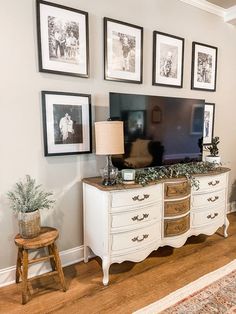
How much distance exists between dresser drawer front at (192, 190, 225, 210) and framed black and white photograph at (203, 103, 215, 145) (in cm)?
83

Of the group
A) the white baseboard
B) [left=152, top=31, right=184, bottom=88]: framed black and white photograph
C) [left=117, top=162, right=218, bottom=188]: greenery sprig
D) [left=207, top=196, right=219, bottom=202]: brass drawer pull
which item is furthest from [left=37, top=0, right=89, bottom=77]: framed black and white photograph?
[left=207, top=196, right=219, bottom=202]: brass drawer pull

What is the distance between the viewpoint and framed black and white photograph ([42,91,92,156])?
83.9 inches

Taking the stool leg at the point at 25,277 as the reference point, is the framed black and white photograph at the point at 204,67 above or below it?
above

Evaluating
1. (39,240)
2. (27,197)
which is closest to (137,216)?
(39,240)

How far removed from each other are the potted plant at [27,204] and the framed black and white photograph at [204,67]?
7.55ft

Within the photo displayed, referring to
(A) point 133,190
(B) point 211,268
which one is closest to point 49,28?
(A) point 133,190

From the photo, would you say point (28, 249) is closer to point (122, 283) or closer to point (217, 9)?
point (122, 283)

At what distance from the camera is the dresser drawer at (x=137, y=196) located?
1980mm

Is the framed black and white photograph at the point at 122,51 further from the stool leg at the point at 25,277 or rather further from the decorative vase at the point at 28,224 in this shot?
the stool leg at the point at 25,277

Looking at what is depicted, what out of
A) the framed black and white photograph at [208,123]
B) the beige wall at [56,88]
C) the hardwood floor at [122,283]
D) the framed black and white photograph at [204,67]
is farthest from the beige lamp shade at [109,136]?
the framed black and white photograph at [208,123]

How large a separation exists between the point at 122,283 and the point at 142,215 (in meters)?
0.60

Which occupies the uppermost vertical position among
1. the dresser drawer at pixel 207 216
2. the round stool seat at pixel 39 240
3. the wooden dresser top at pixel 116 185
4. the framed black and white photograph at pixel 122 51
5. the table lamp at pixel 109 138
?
the framed black and white photograph at pixel 122 51

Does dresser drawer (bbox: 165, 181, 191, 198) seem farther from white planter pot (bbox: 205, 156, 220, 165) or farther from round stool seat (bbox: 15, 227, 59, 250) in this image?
round stool seat (bbox: 15, 227, 59, 250)

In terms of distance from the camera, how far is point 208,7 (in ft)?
9.98
